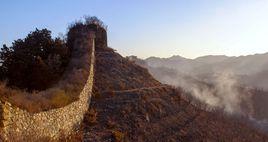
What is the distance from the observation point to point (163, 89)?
38156 mm

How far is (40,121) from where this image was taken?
21203 mm

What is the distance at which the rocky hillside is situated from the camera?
29.0 metres

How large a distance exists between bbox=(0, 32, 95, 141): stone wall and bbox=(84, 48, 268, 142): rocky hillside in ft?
3.59

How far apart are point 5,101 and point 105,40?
26794 millimetres

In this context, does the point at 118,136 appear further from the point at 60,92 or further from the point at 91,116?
the point at 60,92

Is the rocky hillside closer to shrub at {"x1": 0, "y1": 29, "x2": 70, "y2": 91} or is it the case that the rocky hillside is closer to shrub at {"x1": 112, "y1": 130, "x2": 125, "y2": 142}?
shrub at {"x1": 112, "y1": 130, "x2": 125, "y2": 142}

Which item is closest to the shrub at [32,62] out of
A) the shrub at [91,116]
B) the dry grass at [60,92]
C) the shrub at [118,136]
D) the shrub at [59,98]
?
the dry grass at [60,92]

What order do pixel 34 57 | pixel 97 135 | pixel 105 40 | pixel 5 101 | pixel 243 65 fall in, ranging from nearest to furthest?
1. pixel 5 101
2. pixel 97 135
3. pixel 34 57
4. pixel 105 40
5. pixel 243 65

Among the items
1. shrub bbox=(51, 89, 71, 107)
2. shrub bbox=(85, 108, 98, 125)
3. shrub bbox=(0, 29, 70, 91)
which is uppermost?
shrub bbox=(0, 29, 70, 91)

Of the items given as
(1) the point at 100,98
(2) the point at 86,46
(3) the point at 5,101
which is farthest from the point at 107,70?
(3) the point at 5,101

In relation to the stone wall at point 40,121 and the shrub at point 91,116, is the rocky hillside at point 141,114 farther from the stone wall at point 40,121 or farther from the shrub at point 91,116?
the stone wall at point 40,121

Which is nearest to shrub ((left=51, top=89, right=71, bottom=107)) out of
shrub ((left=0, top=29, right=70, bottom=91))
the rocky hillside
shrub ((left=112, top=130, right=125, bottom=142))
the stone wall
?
the stone wall

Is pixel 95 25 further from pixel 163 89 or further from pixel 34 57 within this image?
pixel 34 57

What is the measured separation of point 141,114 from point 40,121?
11.4 meters
